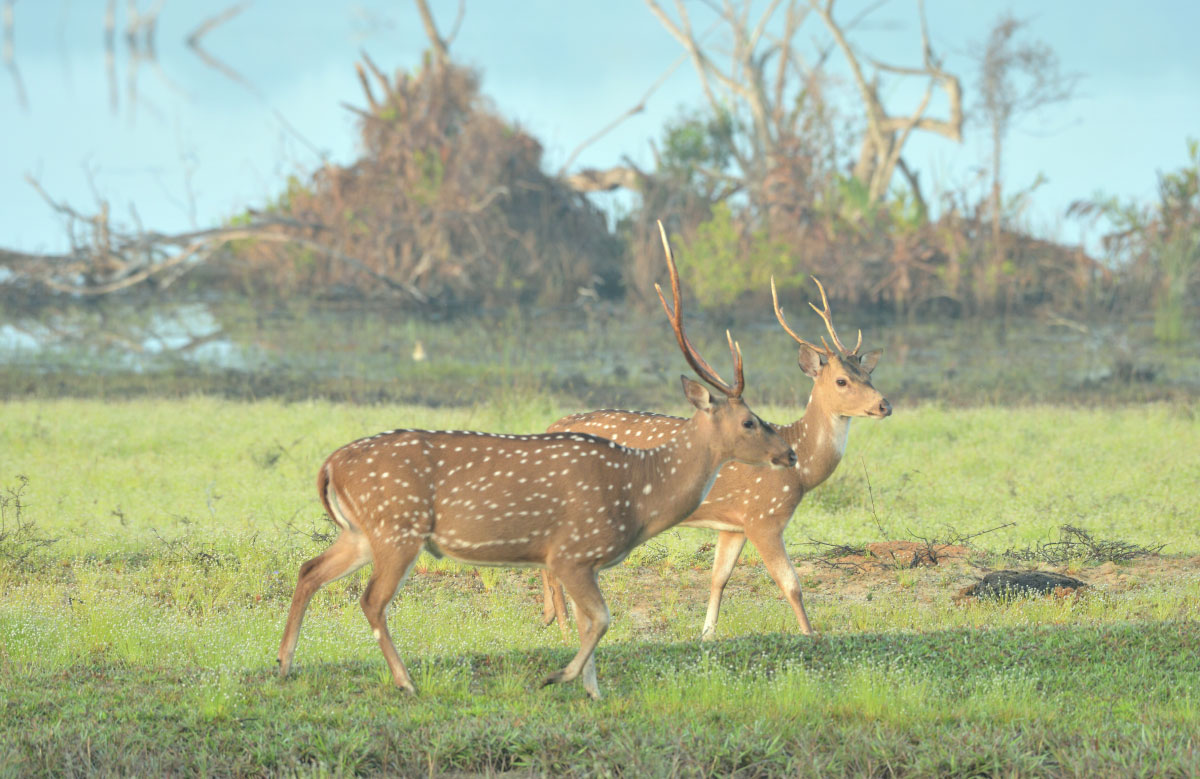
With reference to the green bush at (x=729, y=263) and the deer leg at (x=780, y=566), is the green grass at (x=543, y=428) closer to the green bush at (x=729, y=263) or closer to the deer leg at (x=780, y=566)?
the deer leg at (x=780, y=566)

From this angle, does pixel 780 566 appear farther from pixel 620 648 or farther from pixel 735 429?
pixel 735 429

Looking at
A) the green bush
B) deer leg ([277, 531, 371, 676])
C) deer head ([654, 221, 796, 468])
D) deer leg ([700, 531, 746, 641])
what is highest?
the green bush

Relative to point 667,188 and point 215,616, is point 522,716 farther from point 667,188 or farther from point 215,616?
point 667,188

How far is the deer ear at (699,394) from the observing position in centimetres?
705

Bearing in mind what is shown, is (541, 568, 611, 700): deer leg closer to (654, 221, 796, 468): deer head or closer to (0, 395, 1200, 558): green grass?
(654, 221, 796, 468): deer head

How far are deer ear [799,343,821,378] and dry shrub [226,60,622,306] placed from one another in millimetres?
24962

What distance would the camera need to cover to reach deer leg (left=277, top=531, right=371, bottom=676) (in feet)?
22.4

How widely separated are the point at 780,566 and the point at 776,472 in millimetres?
598

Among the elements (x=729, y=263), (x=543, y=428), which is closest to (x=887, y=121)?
(x=729, y=263)

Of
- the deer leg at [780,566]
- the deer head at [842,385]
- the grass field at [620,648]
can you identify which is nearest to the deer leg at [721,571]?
the grass field at [620,648]

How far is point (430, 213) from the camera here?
34.5 metres

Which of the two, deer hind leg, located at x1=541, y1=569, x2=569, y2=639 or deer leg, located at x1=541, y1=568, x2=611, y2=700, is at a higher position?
deer leg, located at x1=541, y1=568, x2=611, y2=700

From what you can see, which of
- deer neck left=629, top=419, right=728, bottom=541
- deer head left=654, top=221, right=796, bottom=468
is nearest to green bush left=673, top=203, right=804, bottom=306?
deer head left=654, top=221, right=796, bottom=468

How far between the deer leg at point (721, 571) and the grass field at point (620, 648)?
0.47 ft
